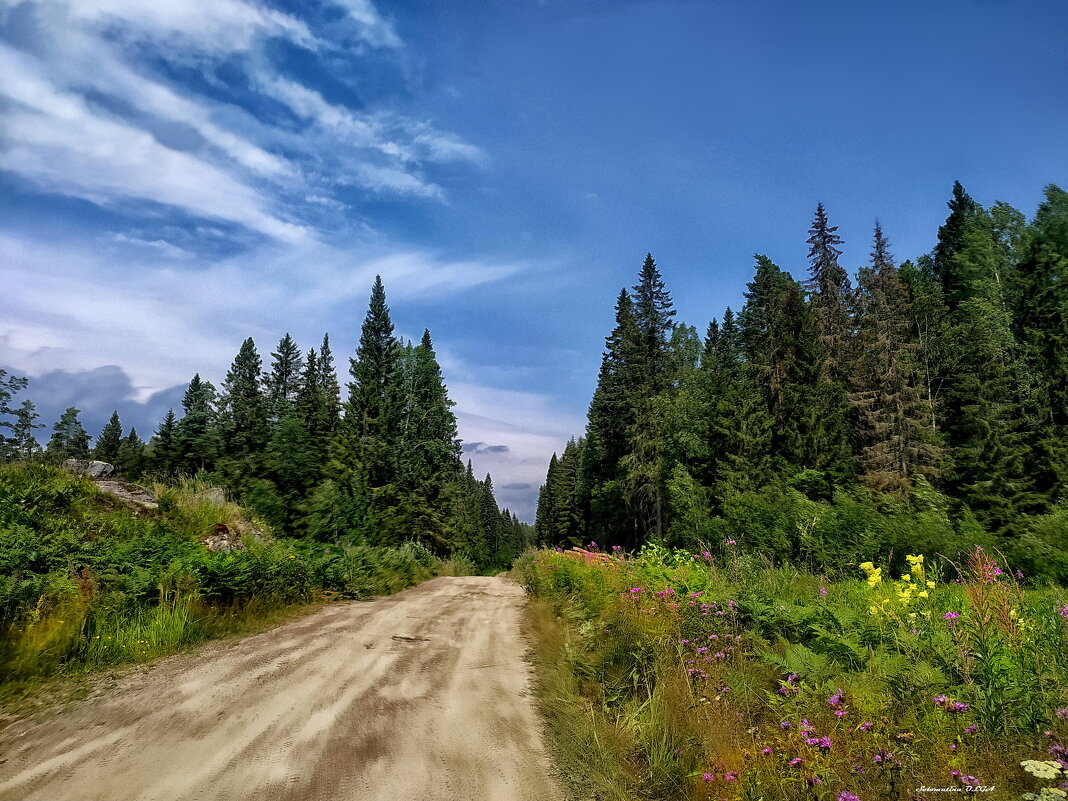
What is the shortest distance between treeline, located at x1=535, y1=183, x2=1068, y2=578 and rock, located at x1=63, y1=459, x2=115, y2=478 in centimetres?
2071

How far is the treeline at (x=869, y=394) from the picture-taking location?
27828mm

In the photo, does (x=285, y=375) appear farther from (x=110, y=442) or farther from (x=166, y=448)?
(x=110, y=442)

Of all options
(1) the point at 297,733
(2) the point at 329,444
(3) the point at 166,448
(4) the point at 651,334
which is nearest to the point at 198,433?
(3) the point at 166,448

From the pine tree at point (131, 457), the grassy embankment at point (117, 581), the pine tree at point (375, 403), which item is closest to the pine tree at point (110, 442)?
the pine tree at point (131, 457)

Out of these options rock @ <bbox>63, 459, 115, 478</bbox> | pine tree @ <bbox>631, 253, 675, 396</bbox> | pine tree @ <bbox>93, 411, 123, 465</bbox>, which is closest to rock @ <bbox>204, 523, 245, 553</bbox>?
rock @ <bbox>63, 459, 115, 478</bbox>

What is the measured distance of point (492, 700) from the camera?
17.6 ft

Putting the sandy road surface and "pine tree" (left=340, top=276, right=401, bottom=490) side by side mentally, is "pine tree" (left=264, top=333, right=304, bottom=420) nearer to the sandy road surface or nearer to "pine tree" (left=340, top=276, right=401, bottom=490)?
"pine tree" (left=340, top=276, right=401, bottom=490)

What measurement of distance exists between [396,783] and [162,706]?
2.63m

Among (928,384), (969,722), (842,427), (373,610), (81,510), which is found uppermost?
(928,384)

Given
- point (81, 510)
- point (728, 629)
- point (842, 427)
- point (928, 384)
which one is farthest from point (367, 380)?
point (928, 384)

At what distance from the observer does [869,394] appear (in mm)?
34188

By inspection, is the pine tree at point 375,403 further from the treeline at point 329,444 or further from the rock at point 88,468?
the rock at point 88,468

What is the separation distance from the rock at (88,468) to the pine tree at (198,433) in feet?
144

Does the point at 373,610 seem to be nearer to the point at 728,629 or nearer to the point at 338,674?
the point at 338,674
